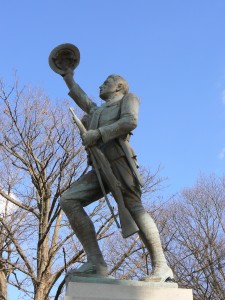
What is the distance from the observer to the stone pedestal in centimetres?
389

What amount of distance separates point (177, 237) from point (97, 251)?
17.1m

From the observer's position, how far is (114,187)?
4.63 meters

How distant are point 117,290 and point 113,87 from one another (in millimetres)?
2557

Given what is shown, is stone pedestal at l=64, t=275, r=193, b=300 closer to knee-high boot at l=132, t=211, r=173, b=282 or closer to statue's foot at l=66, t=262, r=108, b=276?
statue's foot at l=66, t=262, r=108, b=276

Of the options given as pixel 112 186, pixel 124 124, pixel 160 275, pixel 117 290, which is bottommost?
pixel 117 290

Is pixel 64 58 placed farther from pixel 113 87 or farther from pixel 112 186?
pixel 112 186

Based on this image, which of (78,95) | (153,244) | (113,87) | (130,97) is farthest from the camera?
(78,95)

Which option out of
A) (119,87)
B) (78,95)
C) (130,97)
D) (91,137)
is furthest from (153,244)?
(78,95)

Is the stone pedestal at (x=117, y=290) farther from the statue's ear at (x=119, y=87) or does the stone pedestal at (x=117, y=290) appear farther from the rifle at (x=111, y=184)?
the statue's ear at (x=119, y=87)

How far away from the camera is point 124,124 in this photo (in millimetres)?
4637

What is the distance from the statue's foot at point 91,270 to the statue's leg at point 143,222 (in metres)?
0.47

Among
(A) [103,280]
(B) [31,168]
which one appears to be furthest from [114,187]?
(B) [31,168]

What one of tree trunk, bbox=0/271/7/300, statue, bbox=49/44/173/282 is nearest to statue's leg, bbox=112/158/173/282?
statue, bbox=49/44/173/282

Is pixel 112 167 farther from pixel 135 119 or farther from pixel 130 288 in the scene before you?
pixel 130 288
